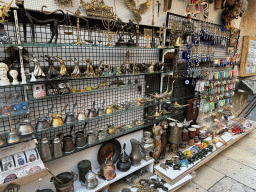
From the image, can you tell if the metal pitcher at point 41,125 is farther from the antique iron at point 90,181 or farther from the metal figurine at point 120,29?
the metal figurine at point 120,29

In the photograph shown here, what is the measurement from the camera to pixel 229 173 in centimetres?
295

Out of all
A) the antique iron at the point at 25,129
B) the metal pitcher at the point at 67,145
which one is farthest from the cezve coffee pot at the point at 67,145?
the antique iron at the point at 25,129

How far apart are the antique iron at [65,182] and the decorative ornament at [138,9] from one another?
2266 millimetres

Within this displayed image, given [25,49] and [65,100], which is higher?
[25,49]

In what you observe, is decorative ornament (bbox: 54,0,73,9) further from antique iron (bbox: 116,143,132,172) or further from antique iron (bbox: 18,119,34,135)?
antique iron (bbox: 116,143,132,172)

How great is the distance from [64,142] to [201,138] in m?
2.74

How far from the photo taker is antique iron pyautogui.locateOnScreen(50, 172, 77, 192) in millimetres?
1868

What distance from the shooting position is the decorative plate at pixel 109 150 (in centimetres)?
251

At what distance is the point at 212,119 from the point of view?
13.5 feet

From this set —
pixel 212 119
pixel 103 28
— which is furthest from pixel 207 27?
pixel 103 28

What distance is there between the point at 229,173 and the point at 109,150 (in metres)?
2.15

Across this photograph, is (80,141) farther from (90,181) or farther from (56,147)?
(90,181)

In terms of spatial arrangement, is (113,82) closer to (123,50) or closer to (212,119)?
(123,50)

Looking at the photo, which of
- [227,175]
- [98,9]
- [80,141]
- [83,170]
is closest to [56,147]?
[80,141]
